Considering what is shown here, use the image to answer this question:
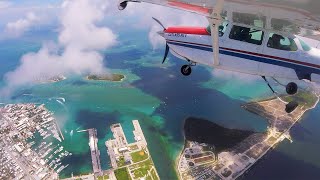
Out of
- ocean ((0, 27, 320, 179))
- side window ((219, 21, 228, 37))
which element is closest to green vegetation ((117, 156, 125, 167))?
Answer: ocean ((0, 27, 320, 179))

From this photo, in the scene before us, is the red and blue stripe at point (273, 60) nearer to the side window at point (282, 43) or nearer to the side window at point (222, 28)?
the side window at point (282, 43)

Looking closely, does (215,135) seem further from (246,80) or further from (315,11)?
(315,11)

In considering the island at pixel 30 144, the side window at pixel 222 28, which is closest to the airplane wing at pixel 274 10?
the side window at pixel 222 28

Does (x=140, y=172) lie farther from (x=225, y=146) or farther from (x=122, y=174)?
(x=225, y=146)

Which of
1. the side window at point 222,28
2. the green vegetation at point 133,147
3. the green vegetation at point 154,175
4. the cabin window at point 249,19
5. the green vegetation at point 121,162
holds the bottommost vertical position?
the green vegetation at point 154,175

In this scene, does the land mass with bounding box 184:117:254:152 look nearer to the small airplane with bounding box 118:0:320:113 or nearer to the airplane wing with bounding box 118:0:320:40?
the small airplane with bounding box 118:0:320:113

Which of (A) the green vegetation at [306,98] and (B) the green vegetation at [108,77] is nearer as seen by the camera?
(A) the green vegetation at [306,98]
